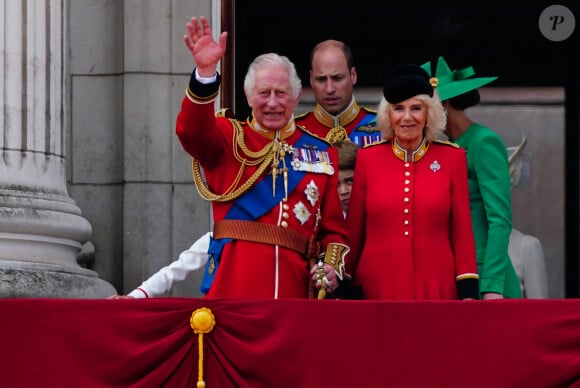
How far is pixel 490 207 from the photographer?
7891mm

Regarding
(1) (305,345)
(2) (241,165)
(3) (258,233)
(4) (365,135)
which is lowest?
(1) (305,345)

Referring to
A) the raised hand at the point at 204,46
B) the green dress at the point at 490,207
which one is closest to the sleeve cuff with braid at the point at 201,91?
the raised hand at the point at 204,46

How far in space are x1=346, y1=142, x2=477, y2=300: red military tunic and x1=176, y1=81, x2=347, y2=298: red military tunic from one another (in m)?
0.15

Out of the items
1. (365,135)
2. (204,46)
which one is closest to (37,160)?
(365,135)

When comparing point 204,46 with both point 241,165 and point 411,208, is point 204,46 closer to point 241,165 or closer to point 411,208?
point 241,165

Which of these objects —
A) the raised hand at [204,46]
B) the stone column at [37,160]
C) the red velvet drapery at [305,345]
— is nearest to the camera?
the red velvet drapery at [305,345]

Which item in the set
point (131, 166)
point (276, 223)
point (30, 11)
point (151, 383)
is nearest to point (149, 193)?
point (131, 166)

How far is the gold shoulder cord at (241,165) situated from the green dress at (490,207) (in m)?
0.92

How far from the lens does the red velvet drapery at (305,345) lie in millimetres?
7070

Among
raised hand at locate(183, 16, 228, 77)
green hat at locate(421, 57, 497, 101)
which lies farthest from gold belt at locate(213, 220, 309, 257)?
green hat at locate(421, 57, 497, 101)

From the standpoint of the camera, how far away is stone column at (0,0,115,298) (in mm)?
8594

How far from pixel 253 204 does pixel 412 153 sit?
705mm

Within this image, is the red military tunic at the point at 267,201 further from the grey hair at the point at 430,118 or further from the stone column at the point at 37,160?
the stone column at the point at 37,160

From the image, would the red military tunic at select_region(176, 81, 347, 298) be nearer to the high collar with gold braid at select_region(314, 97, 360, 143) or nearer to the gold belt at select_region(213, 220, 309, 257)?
the gold belt at select_region(213, 220, 309, 257)
